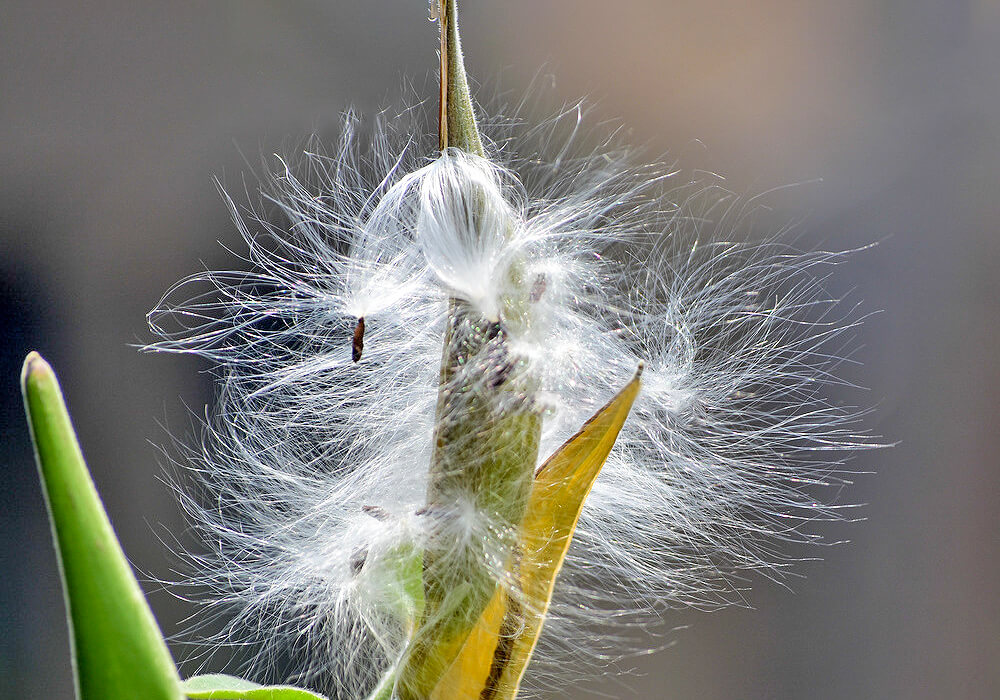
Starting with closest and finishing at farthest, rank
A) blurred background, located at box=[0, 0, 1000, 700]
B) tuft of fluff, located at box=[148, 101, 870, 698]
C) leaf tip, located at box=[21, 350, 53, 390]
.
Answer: leaf tip, located at box=[21, 350, 53, 390]
tuft of fluff, located at box=[148, 101, 870, 698]
blurred background, located at box=[0, 0, 1000, 700]

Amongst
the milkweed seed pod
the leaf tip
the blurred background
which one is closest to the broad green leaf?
the milkweed seed pod

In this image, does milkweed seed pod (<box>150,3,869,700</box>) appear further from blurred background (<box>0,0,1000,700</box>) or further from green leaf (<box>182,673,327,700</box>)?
blurred background (<box>0,0,1000,700</box>)

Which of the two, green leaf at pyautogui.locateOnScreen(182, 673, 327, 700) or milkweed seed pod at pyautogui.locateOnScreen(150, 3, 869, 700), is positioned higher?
milkweed seed pod at pyautogui.locateOnScreen(150, 3, 869, 700)

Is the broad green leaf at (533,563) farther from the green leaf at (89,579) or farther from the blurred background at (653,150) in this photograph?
the blurred background at (653,150)

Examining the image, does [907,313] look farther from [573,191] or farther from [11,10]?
[11,10]

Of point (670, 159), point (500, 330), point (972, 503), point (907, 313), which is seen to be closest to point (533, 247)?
Result: point (500, 330)

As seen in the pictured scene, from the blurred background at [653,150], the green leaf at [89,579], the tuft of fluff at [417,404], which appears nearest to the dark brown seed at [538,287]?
the tuft of fluff at [417,404]

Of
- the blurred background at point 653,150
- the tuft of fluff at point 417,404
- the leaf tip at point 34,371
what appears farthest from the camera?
the blurred background at point 653,150
